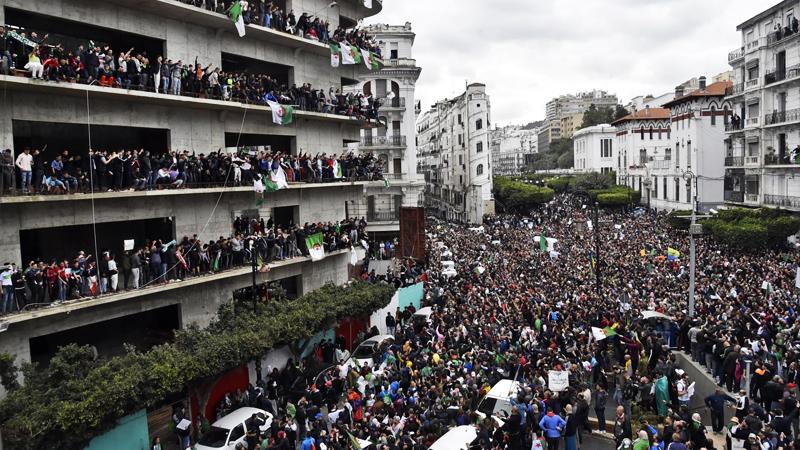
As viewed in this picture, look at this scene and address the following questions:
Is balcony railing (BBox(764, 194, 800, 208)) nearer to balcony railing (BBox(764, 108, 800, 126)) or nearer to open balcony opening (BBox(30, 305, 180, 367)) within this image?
balcony railing (BBox(764, 108, 800, 126))

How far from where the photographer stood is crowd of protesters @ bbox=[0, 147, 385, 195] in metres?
17.6

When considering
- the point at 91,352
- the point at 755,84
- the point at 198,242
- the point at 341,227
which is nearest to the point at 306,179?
the point at 341,227

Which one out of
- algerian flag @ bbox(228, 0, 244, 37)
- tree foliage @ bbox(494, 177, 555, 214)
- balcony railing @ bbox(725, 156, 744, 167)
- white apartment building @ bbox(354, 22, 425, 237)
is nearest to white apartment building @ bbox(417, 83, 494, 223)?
tree foliage @ bbox(494, 177, 555, 214)

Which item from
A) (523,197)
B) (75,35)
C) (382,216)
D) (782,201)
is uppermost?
(75,35)

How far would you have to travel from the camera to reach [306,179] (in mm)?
27812

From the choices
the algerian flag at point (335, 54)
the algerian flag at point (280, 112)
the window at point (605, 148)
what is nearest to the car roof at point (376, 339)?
the algerian flag at point (280, 112)

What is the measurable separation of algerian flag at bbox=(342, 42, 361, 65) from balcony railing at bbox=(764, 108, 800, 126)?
33.3 m

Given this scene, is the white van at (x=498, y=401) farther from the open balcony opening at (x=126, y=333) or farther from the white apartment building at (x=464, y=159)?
the white apartment building at (x=464, y=159)

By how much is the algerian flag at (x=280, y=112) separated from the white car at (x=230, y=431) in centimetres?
A: 1089

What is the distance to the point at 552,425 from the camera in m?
16.6

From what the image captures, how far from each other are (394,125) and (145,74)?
3624 centimetres

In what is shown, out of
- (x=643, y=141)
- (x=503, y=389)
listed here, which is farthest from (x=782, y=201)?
(x=643, y=141)

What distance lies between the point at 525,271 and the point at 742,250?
13.5 meters

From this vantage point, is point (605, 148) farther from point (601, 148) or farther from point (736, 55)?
point (736, 55)
